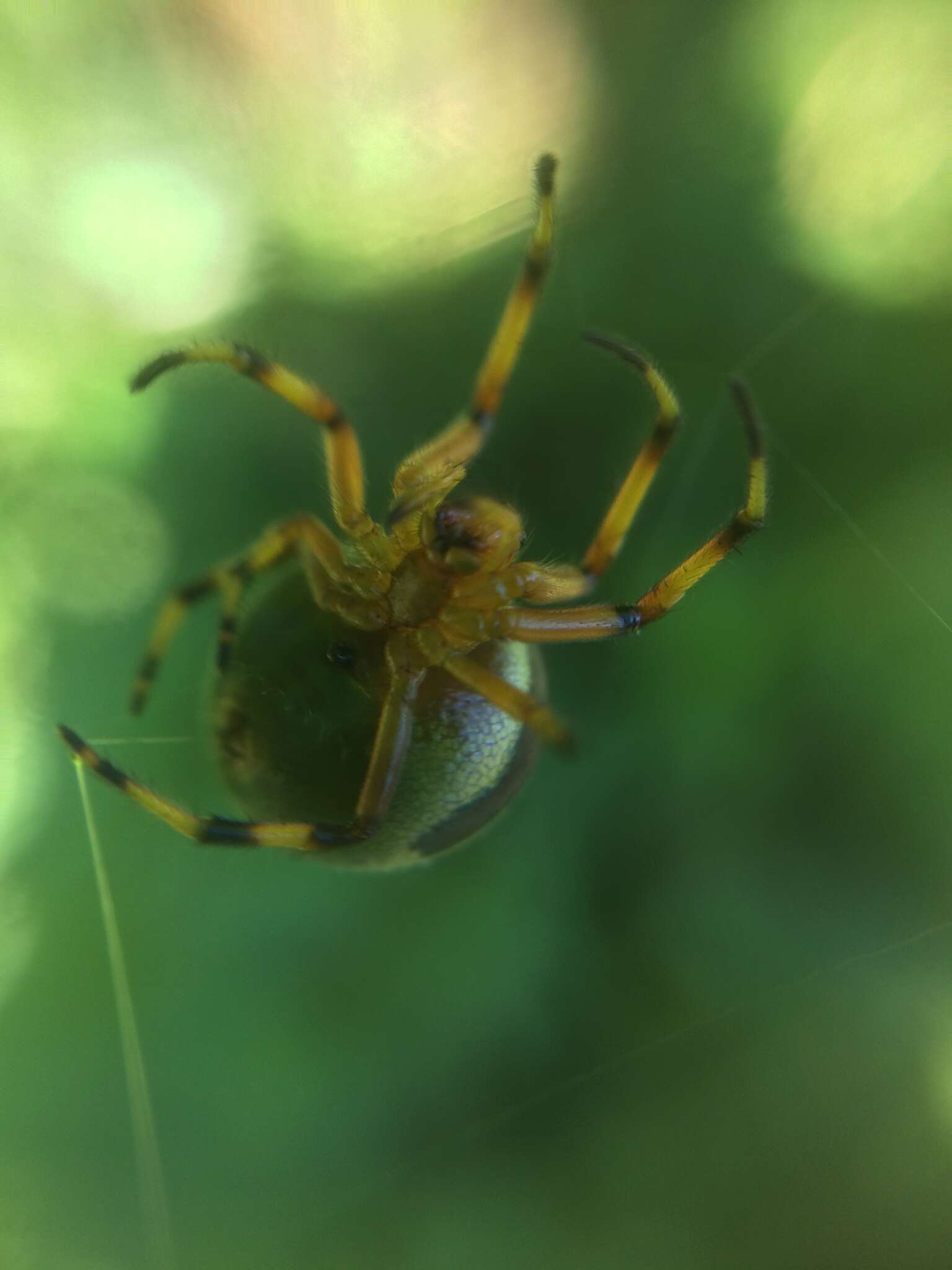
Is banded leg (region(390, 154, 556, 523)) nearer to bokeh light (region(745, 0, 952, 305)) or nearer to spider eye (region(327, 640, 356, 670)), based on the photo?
spider eye (region(327, 640, 356, 670))

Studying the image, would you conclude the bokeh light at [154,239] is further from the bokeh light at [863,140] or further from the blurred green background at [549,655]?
the bokeh light at [863,140]

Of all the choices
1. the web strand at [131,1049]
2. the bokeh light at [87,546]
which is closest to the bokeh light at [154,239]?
the bokeh light at [87,546]

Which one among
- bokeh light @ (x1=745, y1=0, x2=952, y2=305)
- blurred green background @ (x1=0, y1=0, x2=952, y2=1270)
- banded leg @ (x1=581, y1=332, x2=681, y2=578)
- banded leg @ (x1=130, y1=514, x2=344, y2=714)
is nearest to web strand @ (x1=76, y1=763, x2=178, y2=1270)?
blurred green background @ (x1=0, y1=0, x2=952, y2=1270)

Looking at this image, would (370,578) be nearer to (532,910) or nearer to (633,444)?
(633,444)

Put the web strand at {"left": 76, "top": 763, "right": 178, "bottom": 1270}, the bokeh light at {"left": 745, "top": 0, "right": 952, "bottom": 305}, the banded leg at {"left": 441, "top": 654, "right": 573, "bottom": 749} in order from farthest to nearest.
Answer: the web strand at {"left": 76, "top": 763, "right": 178, "bottom": 1270} < the bokeh light at {"left": 745, "top": 0, "right": 952, "bottom": 305} < the banded leg at {"left": 441, "top": 654, "right": 573, "bottom": 749}

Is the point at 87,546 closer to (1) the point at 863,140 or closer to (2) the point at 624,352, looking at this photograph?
(2) the point at 624,352

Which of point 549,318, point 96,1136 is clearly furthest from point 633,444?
point 96,1136

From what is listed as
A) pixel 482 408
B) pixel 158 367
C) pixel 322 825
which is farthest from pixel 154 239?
pixel 322 825
